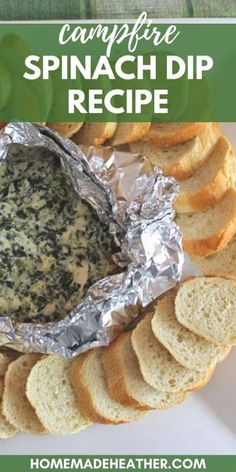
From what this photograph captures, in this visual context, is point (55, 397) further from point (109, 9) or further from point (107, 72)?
point (109, 9)

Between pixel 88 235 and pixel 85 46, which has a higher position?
pixel 85 46

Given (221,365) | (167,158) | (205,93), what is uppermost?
(205,93)

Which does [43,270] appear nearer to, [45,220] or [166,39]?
[45,220]

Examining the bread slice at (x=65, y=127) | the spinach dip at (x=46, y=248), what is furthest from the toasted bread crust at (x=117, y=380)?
the bread slice at (x=65, y=127)

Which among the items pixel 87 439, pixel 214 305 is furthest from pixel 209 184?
pixel 87 439

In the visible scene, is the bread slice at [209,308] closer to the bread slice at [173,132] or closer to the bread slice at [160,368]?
the bread slice at [160,368]
